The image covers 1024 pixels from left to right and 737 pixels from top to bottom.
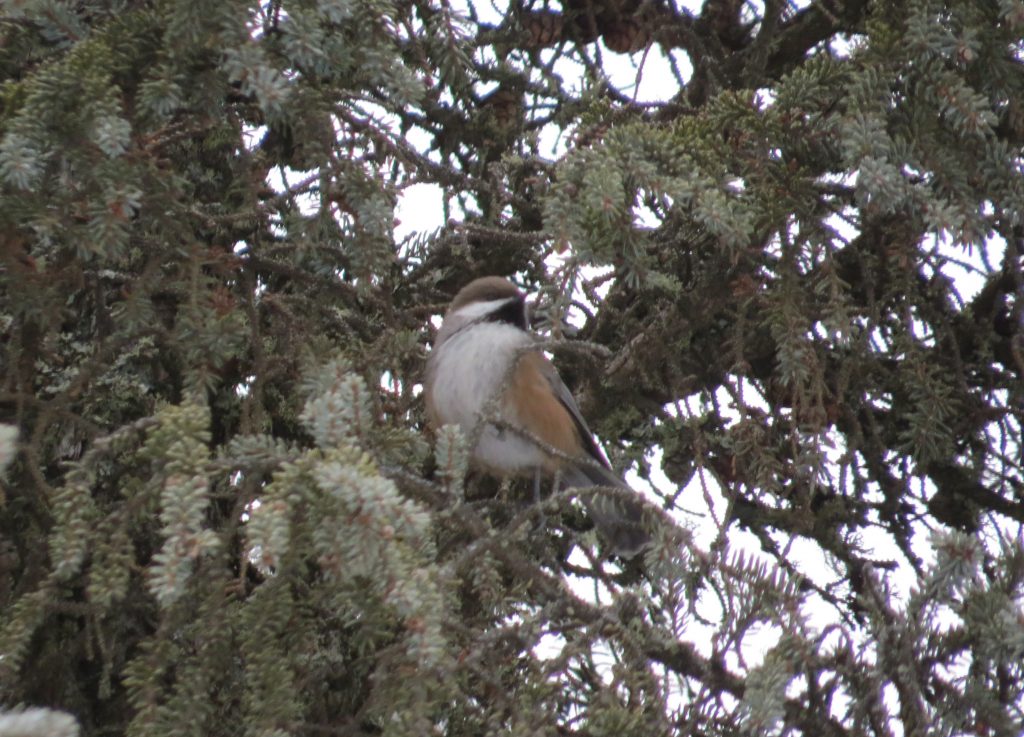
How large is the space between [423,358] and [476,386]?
22 centimetres

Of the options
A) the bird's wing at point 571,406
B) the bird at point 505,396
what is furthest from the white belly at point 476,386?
the bird's wing at point 571,406

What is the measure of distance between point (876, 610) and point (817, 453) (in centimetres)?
107

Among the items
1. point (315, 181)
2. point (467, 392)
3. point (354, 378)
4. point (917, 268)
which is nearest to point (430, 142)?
point (467, 392)

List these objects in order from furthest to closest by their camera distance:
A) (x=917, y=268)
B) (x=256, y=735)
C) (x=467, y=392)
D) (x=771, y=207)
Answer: (x=467, y=392), (x=917, y=268), (x=771, y=207), (x=256, y=735)

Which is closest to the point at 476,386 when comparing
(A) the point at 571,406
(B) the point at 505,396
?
(B) the point at 505,396

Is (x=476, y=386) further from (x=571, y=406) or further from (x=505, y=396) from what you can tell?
(x=571, y=406)

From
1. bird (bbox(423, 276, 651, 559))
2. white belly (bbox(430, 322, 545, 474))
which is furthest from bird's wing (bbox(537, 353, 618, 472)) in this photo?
white belly (bbox(430, 322, 545, 474))

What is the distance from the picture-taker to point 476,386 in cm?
448

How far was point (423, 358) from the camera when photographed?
4383 mm

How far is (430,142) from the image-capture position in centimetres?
466

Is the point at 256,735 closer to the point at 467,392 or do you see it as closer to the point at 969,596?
the point at 969,596

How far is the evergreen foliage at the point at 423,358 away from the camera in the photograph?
2.29 meters

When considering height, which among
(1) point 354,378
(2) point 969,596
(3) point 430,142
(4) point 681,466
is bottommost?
(2) point 969,596

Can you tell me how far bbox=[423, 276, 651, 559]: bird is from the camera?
4480mm
